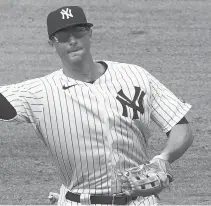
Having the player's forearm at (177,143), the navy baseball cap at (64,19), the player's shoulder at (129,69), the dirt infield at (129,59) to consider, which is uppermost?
Answer: the navy baseball cap at (64,19)

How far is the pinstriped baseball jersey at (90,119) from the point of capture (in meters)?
5.49

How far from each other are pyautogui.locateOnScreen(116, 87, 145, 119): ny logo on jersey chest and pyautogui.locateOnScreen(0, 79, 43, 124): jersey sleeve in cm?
48

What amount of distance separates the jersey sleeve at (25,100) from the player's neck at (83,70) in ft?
0.68

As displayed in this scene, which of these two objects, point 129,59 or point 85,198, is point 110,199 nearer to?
point 85,198

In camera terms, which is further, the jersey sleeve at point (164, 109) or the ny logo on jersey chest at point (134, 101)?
the jersey sleeve at point (164, 109)

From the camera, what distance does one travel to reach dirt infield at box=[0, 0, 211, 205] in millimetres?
9234

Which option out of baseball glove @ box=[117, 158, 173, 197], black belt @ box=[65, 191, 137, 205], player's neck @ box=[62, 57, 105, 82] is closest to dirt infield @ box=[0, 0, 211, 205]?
black belt @ box=[65, 191, 137, 205]

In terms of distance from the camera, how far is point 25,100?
5.48 meters

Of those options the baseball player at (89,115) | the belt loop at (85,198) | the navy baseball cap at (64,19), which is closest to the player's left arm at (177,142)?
the baseball player at (89,115)

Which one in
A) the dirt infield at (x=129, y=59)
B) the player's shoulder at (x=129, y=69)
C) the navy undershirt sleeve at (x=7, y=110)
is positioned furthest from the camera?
the dirt infield at (x=129, y=59)

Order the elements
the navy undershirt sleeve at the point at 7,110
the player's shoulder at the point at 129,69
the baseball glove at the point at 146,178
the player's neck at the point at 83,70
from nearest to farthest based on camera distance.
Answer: the baseball glove at the point at 146,178 < the navy undershirt sleeve at the point at 7,110 < the player's neck at the point at 83,70 < the player's shoulder at the point at 129,69

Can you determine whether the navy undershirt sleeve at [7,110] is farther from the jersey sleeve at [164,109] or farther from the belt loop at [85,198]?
the jersey sleeve at [164,109]

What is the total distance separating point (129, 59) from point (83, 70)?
19.3ft

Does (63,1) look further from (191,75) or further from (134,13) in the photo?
(191,75)
